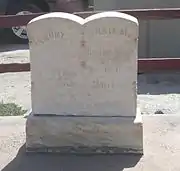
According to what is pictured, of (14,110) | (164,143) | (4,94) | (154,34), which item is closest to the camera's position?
(164,143)

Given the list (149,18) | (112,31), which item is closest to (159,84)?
(149,18)

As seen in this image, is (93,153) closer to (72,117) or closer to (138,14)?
(72,117)

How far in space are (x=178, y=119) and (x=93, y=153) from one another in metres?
1.21

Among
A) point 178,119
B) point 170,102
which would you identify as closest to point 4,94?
point 170,102

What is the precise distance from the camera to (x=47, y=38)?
4656mm

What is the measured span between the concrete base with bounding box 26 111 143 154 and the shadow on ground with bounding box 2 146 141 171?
3.2 inches

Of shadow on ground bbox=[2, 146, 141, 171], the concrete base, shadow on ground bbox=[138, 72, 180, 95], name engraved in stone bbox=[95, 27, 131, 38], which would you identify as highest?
name engraved in stone bbox=[95, 27, 131, 38]

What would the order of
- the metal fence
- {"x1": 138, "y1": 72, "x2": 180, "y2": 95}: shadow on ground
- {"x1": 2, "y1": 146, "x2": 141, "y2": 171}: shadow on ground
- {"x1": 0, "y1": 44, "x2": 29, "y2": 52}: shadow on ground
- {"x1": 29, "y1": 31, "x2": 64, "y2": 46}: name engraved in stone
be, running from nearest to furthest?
{"x1": 2, "y1": 146, "x2": 141, "y2": 171}: shadow on ground
{"x1": 29, "y1": 31, "x2": 64, "y2": 46}: name engraved in stone
the metal fence
{"x1": 138, "y1": 72, "x2": 180, "y2": 95}: shadow on ground
{"x1": 0, "y1": 44, "x2": 29, "y2": 52}: shadow on ground

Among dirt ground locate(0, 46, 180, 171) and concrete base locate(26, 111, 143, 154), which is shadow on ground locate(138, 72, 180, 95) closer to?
dirt ground locate(0, 46, 180, 171)

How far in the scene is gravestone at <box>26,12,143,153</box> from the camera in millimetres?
4594

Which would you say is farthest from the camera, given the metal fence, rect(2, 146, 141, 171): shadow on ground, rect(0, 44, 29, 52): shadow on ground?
rect(0, 44, 29, 52): shadow on ground

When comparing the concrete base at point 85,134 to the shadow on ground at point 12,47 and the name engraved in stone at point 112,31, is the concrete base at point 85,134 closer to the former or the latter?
the name engraved in stone at point 112,31

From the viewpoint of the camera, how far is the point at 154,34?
A: 31.9 feet

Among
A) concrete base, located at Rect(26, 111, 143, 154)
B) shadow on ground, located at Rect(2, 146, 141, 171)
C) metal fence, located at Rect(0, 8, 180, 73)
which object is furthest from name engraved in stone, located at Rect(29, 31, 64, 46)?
metal fence, located at Rect(0, 8, 180, 73)
